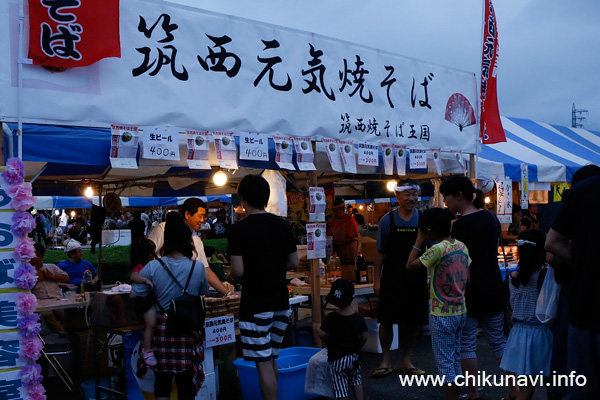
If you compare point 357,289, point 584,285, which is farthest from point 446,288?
point 357,289

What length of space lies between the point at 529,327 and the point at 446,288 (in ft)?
2.25

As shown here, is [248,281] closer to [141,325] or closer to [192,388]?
[192,388]

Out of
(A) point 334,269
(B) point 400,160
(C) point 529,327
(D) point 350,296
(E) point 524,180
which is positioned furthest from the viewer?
(E) point 524,180

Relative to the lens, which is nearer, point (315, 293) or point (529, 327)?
point (529, 327)

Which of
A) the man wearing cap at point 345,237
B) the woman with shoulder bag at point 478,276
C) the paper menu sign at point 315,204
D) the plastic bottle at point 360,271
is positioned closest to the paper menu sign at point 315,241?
the paper menu sign at point 315,204

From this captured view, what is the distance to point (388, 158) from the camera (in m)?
7.16

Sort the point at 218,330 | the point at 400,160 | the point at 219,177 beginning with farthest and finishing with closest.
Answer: the point at 219,177 → the point at 400,160 → the point at 218,330

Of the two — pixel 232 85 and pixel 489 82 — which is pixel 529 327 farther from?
pixel 489 82

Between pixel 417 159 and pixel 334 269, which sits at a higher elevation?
pixel 417 159

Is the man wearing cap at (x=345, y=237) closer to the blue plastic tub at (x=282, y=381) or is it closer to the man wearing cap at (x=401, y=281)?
the man wearing cap at (x=401, y=281)

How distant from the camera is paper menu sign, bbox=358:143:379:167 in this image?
6812 mm

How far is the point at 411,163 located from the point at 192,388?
4.33 m

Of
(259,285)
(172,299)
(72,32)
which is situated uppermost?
(72,32)

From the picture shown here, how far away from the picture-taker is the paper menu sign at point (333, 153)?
647 cm
